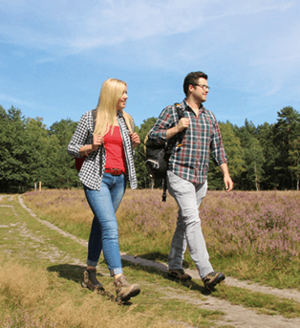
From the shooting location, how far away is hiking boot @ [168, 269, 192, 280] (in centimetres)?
400

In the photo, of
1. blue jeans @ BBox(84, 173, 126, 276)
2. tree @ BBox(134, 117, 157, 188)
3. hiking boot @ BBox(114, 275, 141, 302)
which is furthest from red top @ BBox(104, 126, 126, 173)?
tree @ BBox(134, 117, 157, 188)

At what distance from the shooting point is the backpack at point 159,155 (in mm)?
3893

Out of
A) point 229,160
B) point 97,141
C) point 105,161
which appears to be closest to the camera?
point 97,141

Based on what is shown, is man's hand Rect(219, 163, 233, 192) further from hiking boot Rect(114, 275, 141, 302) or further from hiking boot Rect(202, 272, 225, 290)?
hiking boot Rect(114, 275, 141, 302)

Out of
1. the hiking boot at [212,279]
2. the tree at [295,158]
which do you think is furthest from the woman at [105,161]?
the tree at [295,158]

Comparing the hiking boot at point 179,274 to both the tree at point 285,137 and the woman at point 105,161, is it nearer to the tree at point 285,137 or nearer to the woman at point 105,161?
the woman at point 105,161

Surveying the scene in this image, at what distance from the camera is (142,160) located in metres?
65.1

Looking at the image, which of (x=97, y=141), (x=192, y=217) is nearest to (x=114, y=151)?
(x=97, y=141)

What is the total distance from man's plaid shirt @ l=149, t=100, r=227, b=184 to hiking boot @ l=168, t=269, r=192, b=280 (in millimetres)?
1170

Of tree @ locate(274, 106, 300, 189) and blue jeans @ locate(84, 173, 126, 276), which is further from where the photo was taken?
tree @ locate(274, 106, 300, 189)

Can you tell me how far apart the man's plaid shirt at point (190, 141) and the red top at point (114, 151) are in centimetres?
50

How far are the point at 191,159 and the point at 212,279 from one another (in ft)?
4.46

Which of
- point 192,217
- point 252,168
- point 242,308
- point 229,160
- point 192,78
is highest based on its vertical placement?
point 229,160

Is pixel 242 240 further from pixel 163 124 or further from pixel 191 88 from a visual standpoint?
pixel 191 88
